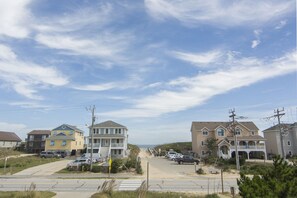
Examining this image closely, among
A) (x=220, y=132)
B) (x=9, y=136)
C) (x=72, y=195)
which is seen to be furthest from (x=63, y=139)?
(x=72, y=195)

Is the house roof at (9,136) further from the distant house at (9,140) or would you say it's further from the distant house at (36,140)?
the distant house at (36,140)

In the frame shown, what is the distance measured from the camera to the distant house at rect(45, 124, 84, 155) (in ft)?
208

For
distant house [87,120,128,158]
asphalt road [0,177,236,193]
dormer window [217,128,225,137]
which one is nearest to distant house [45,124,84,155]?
distant house [87,120,128,158]

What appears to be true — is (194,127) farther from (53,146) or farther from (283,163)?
(283,163)

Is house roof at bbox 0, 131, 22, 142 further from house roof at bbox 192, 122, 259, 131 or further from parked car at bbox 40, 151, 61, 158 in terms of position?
house roof at bbox 192, 122, 259, 131

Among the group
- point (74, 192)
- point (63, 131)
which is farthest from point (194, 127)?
point (74, 192)

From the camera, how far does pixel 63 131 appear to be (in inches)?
2552

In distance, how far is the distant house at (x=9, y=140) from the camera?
249 feet

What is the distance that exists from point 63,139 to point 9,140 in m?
25.3

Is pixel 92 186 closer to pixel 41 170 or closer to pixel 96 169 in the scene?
pixel 96 169

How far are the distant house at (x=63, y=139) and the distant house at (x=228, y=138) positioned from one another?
28585mm

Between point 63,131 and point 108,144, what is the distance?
13.3 m

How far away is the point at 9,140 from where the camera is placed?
78562 millimetres

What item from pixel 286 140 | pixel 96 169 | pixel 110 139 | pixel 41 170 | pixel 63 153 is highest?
pixel 110 139
